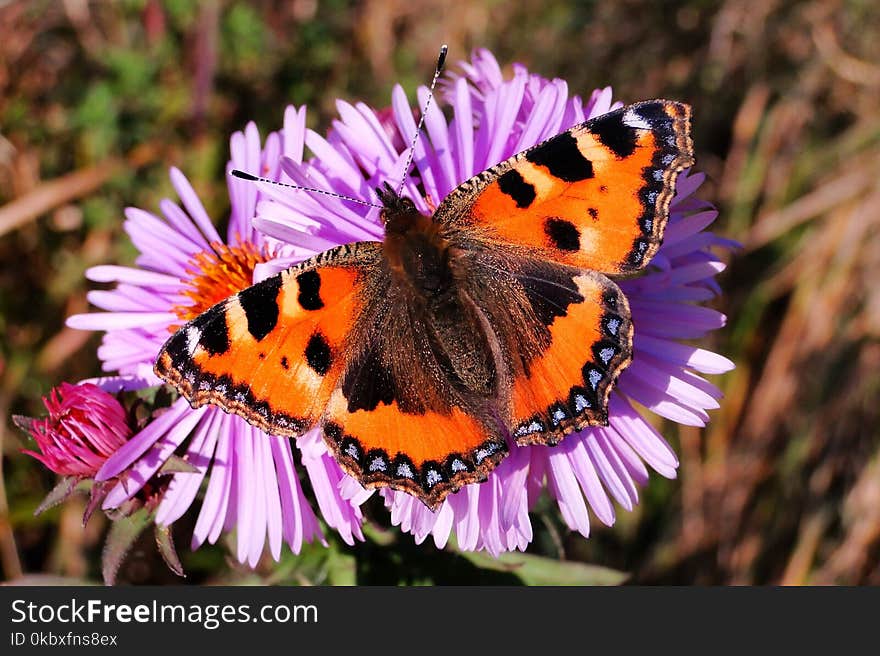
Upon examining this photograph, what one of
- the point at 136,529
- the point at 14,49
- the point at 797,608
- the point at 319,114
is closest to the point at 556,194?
the point at 136,529

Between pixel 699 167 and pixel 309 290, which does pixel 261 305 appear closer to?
pixel 309 290

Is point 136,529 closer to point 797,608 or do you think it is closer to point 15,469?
point 15,469

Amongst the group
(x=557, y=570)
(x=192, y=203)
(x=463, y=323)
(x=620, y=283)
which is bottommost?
(x=557, y=570)

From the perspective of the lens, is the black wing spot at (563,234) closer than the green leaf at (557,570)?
Yes

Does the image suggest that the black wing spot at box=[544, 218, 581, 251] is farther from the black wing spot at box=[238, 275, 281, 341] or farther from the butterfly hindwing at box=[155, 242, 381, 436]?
the black wing spot at box=[238, 275, 281, 341]

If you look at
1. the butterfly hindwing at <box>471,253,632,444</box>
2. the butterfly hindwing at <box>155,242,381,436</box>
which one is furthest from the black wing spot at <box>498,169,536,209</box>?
the butterfly hindwing at <box>155,242,381,436</box>

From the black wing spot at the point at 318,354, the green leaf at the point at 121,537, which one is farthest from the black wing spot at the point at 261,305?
the green leaf at the point at 121,537

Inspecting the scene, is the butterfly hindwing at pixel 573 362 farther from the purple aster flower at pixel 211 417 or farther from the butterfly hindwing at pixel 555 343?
the purple aster flower at pixel 211 417

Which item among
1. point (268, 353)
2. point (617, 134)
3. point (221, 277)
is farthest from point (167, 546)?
point (617, 134)
